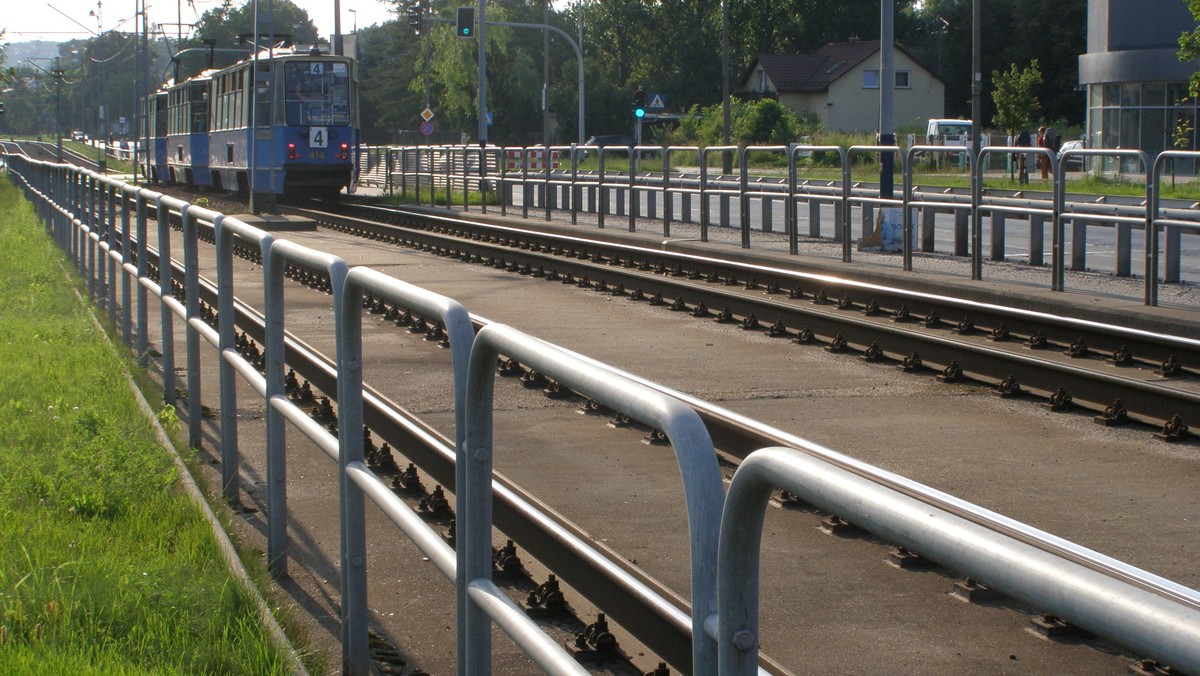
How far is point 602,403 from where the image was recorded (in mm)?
2398

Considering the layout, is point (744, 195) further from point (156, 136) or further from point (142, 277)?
point (156, 136)

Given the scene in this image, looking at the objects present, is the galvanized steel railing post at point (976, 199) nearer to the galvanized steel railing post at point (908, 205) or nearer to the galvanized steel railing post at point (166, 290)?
the galvanized steel railing post at point (908, 205)

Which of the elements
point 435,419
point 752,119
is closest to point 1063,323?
point 435,419

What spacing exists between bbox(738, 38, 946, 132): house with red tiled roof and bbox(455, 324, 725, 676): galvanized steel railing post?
8912 centimetres

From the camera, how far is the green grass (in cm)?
411

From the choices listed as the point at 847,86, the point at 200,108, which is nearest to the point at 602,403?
the point at 200,108

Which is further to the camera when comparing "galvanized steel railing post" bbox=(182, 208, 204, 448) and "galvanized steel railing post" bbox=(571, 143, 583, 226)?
"galvanized steel railing post" bbox=(571, 143, 583, 226)

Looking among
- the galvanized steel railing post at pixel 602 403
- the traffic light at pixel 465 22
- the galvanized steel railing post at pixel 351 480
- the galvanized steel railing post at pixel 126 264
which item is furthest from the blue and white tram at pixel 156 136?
the galvanized steel railing post at pixel 602 403

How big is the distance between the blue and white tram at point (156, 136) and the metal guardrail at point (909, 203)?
16.3 m

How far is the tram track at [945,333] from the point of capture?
8352 millimetres

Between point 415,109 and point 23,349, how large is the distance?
10411cm

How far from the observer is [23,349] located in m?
10.1

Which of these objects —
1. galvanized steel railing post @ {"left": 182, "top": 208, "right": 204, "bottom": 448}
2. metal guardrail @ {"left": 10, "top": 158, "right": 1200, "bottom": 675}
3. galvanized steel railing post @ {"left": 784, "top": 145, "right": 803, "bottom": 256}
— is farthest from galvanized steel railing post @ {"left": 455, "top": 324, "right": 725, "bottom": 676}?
galvanized steel railing post @ {"left": 784, "top": 145, "right": 803, "bottom": 256}

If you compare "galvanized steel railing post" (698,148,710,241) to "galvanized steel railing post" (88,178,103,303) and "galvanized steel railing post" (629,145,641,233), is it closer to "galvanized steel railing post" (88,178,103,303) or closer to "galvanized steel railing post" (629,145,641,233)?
"galvanized steel railing post" (629,145,641,233)
